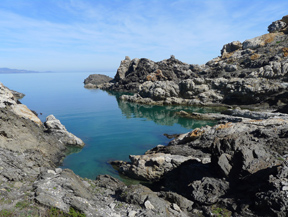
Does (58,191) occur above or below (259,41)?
below

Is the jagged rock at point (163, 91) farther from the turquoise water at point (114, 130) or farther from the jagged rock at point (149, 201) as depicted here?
the jagged rock at point (149, 201)

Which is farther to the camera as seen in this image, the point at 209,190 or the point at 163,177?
the point at 163,177

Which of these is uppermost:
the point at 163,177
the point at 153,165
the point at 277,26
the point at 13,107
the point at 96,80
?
the point at 277,26

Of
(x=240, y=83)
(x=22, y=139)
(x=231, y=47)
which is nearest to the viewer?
(x=22, y=139)

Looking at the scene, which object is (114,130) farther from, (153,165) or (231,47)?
(231,47)

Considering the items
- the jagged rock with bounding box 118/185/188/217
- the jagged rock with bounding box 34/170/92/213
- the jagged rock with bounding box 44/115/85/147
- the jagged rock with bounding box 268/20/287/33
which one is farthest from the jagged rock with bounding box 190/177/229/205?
the jagged rock with bounding box 268/20/287/33

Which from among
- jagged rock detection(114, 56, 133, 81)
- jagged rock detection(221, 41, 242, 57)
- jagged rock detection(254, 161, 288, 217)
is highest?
jagged rock detection(221, 41, 242, 57)

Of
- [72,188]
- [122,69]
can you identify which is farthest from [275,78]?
[122,69]

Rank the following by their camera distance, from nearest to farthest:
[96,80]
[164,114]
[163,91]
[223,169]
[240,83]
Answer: [223,169] < [164,114] < [240,83] < [163,91] < [96,80]

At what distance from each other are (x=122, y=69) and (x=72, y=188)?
124960 mm

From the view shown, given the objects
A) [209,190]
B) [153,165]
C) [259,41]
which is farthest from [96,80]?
[209,190]

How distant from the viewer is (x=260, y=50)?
100875 mm

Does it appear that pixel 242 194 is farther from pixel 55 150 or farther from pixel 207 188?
pixel 55 150

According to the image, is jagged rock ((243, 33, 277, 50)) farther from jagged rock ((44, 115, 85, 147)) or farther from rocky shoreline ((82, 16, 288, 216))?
jagged rock ((44, 115, 85, 147))
